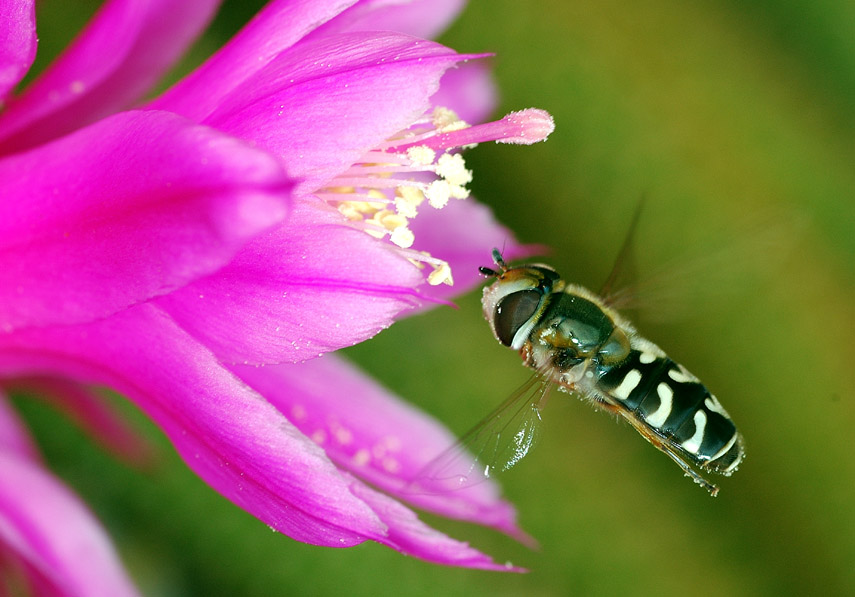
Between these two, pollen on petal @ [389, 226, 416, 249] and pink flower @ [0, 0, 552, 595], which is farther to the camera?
pollen on petal @ [389, 226, 416, 249]

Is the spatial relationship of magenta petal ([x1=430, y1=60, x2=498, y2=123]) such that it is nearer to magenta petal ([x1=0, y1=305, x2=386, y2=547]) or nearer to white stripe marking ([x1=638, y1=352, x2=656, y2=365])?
white stripe marking ([x1=638, y1=352, x2=656, y2=365])

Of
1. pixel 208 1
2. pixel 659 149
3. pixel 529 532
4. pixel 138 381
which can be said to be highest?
pixel 208 1

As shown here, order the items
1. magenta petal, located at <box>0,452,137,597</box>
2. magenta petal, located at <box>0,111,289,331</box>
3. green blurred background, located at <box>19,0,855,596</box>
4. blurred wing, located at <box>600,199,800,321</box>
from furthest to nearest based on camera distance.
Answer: green blurred background, located at <box>19,0,855,596</box>
blurred wing, located at <box>600,199,800,321</box>
magenta petal, located at <box>0,452,137,597</box>
magenta petal, located at <box>0,111,289,331</box>

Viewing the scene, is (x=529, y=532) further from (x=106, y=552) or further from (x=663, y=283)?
(x=106, y=552)

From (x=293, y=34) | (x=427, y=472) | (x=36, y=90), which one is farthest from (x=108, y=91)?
(x=427, y=472)

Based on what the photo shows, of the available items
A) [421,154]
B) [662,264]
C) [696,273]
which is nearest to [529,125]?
[421,154]

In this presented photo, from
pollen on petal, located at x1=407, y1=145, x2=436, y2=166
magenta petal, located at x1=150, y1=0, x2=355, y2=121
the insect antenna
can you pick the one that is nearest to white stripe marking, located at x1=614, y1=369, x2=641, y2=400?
the insect antenna

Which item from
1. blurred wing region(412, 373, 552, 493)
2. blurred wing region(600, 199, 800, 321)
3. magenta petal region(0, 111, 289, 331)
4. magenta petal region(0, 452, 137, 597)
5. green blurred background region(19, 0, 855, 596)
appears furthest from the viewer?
green blurred background region(19, 0, 855, 596)
